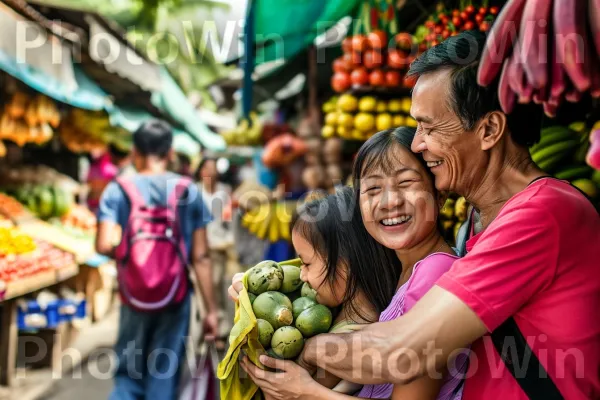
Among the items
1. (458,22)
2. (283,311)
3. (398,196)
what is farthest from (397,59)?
(283,311)

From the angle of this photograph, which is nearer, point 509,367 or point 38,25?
point 509,367

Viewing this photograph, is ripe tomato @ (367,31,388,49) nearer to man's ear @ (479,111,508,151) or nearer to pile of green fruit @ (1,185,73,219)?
man's ear @ (479,111,508,151)

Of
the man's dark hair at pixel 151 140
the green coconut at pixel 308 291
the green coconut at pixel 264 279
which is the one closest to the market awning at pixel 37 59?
the man's dark hair at pixel 151 140

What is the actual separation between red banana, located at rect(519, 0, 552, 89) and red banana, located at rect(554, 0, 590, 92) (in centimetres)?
3

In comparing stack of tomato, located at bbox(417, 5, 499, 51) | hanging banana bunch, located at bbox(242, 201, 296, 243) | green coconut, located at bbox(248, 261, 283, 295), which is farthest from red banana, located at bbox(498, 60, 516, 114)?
hanging banana bunch, located at bbox(242, 201, 296, 243)

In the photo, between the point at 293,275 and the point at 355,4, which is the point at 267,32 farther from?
the point at 293,275

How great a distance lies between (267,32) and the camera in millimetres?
4723

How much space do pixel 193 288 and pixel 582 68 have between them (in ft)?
11.1

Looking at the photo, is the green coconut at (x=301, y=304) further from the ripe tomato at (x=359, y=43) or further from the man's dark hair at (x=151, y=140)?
the ripe tomato at (x=359, y=43)

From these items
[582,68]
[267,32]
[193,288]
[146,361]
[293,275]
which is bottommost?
[146,361]

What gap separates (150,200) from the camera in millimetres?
3771

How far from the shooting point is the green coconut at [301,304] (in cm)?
174

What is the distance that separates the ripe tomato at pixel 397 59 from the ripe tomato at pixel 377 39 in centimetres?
19

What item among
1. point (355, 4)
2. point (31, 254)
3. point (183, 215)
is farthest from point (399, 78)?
point (31, 254)
